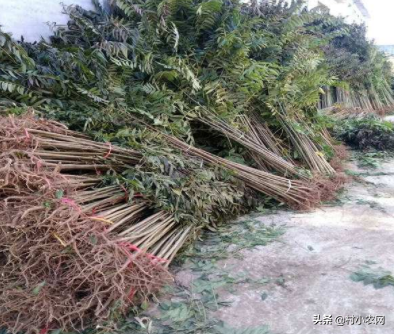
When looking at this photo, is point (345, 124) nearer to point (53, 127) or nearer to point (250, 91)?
point (250, 91)

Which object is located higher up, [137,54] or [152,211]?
[137,54]

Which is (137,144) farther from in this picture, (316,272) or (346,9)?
(346,9)

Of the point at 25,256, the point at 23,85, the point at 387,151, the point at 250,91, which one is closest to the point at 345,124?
the point at 387,151

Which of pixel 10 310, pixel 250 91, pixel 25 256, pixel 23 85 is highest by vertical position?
pixel 250 91

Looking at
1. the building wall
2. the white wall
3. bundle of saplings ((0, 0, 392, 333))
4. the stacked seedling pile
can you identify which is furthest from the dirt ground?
the building wall

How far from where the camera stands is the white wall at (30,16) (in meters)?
3.28

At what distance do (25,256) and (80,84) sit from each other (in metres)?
1.56

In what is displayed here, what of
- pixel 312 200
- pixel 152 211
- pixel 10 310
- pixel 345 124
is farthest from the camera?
pixel 345 124

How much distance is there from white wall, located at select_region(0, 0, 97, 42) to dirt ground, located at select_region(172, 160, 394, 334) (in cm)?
271

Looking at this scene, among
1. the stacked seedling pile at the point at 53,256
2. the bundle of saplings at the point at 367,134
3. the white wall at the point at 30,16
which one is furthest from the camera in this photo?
the bundle of saplings at the point at 367,134

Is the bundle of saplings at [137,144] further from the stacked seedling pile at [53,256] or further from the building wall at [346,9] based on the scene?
the building wall at [346,9]

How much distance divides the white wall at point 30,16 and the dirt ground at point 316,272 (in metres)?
2.71

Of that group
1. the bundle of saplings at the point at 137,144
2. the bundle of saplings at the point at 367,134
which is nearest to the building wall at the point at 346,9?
the bundle of saplings at the point at 367,134

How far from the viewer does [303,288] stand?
6.56ft
